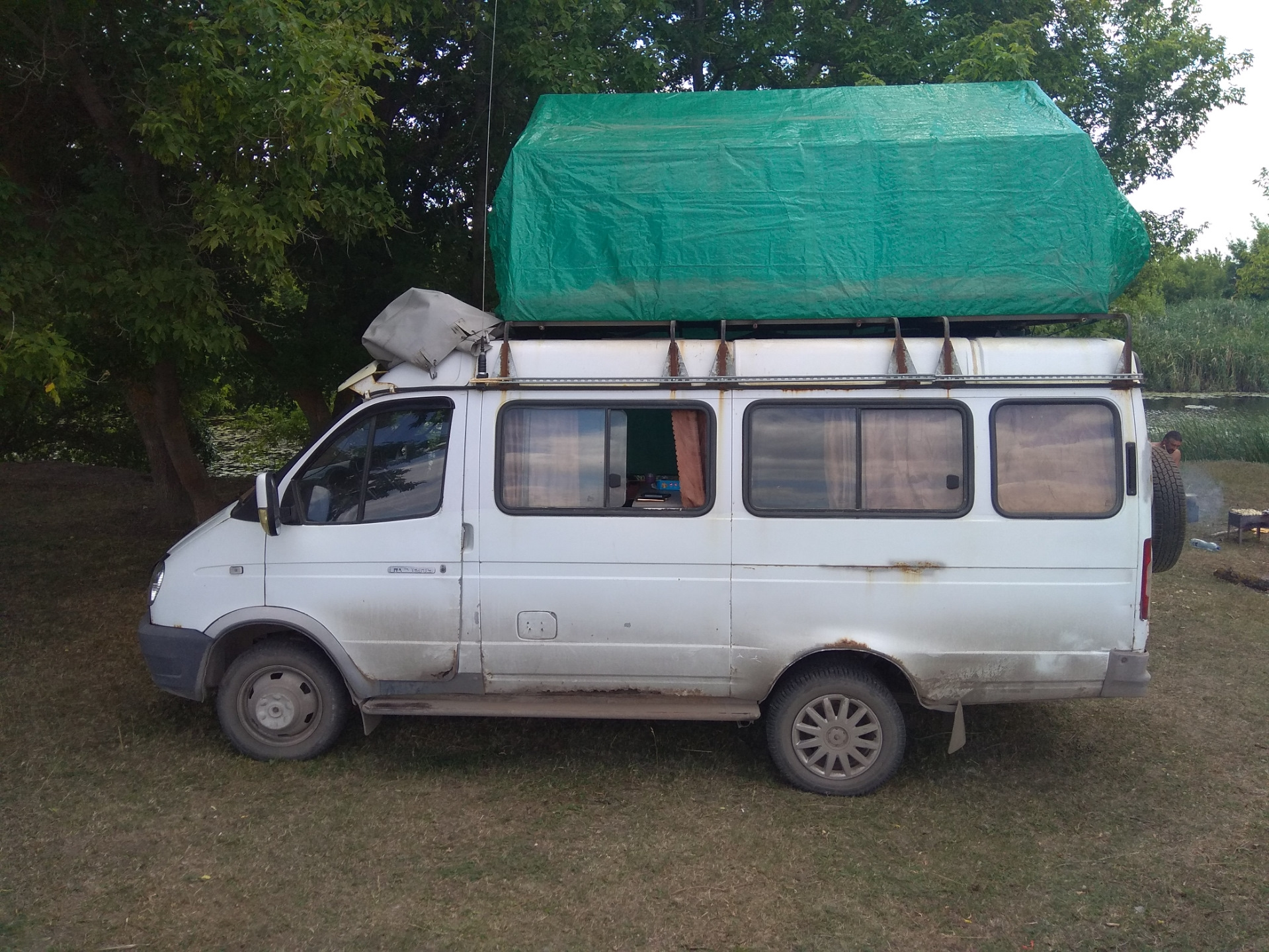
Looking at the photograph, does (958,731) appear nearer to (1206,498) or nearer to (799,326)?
(799,326)

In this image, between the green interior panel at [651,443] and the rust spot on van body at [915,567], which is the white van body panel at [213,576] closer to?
the green interior panel at [651,443]

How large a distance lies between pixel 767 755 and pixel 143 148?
6.27 meters

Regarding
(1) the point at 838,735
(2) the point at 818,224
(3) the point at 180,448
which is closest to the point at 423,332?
(2) the point at 818,224

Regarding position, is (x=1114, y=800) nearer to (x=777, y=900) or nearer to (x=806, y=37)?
(x=777, y=900)

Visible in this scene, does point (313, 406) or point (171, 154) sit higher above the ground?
point (171, 154)

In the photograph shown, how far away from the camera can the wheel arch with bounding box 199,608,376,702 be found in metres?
5.59

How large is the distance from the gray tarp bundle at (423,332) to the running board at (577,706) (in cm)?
184

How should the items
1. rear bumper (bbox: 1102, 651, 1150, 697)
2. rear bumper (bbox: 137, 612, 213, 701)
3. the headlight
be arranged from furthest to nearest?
A: the headlight
rear bumper (bbox: 137, 612, 213, 701)
rear bumper (bbox: 1102, 651, 1150, 697)

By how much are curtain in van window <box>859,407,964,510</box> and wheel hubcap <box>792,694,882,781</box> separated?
3.61ft

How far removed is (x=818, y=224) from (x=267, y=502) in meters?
3.36

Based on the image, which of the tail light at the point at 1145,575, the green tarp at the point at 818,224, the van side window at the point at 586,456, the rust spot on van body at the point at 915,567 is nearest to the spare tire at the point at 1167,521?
the tail light at the point at 1145,575

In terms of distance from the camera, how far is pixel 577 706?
5555 millimetres

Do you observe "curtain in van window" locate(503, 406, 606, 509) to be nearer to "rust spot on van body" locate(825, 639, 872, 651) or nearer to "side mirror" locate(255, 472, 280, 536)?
"side mirror" locate(255, 472, 280, 536)

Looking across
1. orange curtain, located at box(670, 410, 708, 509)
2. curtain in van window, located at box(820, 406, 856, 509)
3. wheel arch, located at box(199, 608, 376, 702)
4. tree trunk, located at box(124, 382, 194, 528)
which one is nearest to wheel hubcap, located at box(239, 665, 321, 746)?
wheel arch, located at box(199, 608, 376, 702)
